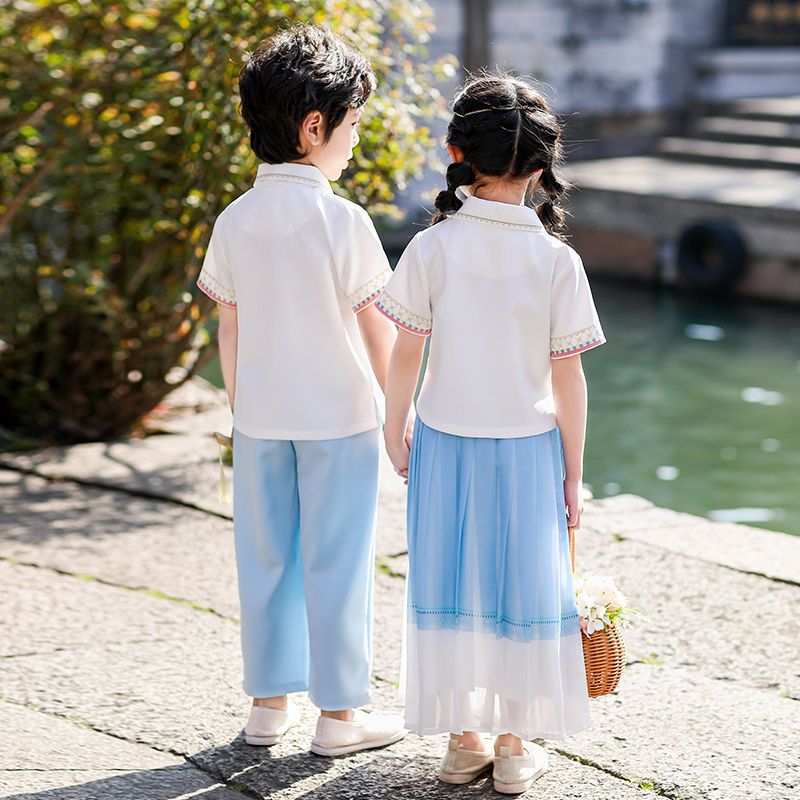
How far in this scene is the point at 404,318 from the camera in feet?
9.08

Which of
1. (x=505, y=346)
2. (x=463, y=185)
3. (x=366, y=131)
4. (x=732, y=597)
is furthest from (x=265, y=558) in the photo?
(x=366, y=131)

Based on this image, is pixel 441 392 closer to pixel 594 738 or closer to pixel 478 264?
pixel 478 264

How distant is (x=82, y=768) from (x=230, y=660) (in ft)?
2.32

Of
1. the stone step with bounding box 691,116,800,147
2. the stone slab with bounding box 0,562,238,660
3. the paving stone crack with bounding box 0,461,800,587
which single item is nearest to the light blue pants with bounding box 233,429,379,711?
the stone slab with bounding box 0,562,238,660

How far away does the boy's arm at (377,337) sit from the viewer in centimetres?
290

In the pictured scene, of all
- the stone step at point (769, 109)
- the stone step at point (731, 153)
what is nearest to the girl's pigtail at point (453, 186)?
the stone step at point (731, 153)

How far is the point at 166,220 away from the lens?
5.78 meters

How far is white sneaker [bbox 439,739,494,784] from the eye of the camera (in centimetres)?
286

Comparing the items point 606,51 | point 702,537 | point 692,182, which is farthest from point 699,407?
point 606,51

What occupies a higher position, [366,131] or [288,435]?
[366,131]

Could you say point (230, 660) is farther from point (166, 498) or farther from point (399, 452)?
point (166, 498)

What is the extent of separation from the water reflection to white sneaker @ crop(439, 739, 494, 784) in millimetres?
3972

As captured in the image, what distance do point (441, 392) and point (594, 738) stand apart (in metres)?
0.88

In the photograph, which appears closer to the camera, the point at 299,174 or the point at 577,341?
the point at 577,341
